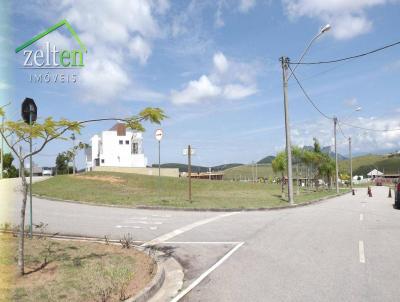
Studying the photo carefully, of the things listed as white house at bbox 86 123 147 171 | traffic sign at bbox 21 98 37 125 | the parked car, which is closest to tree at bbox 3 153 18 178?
A: white house at bbox 86 123 147 171

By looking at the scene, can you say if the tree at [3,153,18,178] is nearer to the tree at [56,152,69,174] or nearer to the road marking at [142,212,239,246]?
the tree at [56,152,69,174]

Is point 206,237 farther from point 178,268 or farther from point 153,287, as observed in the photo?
point 153,287

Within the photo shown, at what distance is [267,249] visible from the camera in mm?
10945

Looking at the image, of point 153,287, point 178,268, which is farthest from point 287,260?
point 153,287

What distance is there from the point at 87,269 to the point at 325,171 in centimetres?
5239

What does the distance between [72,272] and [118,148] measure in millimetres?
74554

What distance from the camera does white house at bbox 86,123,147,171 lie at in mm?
81312

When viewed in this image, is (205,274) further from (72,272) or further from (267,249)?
(267,249)

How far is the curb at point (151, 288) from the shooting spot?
23.0ft

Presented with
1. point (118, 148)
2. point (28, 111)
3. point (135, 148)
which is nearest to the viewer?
point (28, 111)

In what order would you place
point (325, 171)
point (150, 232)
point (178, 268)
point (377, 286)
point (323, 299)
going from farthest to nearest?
point (325, 171)
point (150, 232)
point (178, 268)
point (377, 286)
point (323, 299)

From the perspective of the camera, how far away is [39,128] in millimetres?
8852

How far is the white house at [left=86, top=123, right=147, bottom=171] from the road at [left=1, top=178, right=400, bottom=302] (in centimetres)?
6236

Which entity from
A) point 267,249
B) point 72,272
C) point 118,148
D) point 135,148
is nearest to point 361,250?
point 267,249
